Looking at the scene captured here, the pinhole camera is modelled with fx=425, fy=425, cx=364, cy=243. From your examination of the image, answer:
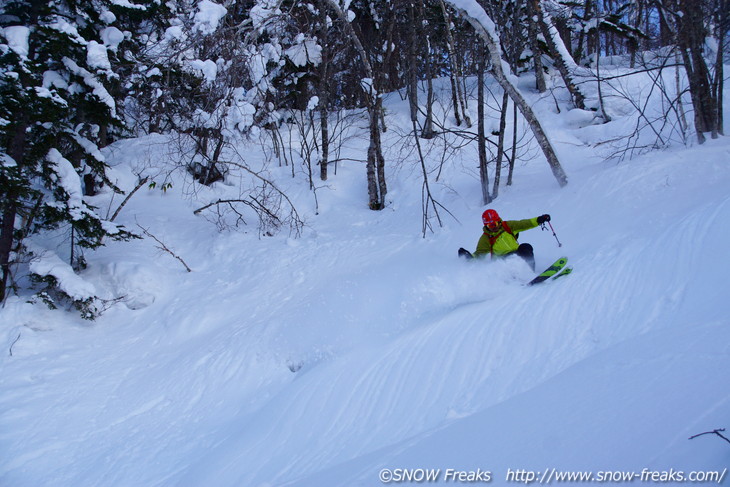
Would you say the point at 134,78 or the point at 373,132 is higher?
the point at 134,78

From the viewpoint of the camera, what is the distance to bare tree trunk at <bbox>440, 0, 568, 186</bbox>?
795cm

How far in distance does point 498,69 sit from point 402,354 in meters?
6.11

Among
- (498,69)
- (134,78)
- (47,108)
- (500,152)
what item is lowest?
(500,152)

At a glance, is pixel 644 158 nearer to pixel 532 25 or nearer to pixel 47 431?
pixel 532 25

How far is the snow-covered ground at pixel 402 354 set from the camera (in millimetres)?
2885

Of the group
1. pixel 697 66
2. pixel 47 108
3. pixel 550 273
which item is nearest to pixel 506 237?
pixel 550 273

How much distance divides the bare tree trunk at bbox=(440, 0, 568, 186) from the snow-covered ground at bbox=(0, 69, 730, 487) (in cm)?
76

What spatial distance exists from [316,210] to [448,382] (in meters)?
8.71

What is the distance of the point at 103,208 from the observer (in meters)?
11.3

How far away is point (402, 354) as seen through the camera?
5.63m

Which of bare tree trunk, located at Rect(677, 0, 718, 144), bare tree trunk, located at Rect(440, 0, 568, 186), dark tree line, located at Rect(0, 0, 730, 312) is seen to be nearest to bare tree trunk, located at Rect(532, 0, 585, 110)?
dark tree line, located at Rect(0, 0, 730, 312)

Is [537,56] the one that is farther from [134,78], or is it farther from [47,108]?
[47,108]

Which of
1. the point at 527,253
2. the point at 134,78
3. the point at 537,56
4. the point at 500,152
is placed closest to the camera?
the point at 527,253

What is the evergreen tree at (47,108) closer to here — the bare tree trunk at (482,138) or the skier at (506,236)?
the skier at (506,236)
